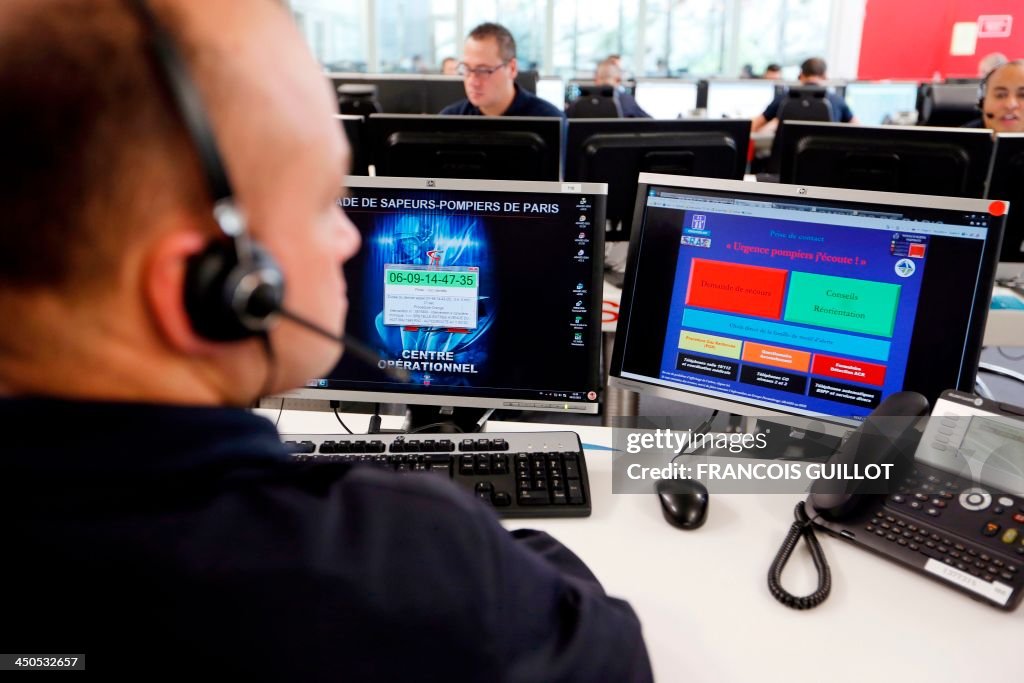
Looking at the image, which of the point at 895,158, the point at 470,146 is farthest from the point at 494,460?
the point at 895,158

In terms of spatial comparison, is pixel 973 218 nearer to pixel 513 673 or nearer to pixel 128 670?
pixel 513 673

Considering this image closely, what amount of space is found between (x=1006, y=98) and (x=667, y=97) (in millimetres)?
2199

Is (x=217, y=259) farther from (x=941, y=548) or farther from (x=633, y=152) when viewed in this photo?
(x=633, y=152)

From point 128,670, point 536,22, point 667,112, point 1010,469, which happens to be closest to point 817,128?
point 1010,469

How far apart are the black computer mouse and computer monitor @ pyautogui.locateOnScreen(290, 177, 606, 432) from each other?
0.64 ft

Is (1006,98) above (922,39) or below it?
below

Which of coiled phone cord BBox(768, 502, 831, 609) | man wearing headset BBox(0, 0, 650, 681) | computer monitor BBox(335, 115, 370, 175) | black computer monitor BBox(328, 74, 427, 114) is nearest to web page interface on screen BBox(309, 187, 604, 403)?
coiled phone cord BBox(768, 502, 831, 609)

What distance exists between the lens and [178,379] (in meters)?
0.50

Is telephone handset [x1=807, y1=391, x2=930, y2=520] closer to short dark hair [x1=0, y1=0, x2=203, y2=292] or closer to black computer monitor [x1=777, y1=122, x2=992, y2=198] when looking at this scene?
short dark hair [x1=0, y1=0, x2=203, y2=292]

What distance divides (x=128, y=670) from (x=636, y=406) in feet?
6.20

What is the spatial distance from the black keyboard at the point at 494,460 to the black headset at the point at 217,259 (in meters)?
0.64

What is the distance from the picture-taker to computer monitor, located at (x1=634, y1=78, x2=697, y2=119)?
534 centimetres

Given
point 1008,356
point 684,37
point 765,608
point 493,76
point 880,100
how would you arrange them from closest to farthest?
point 765,608
point 1008,356
point 493,76
point 880,100
point 684,37

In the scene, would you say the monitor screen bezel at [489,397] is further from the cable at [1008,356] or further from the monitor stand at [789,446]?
the cable at [1008,356]
